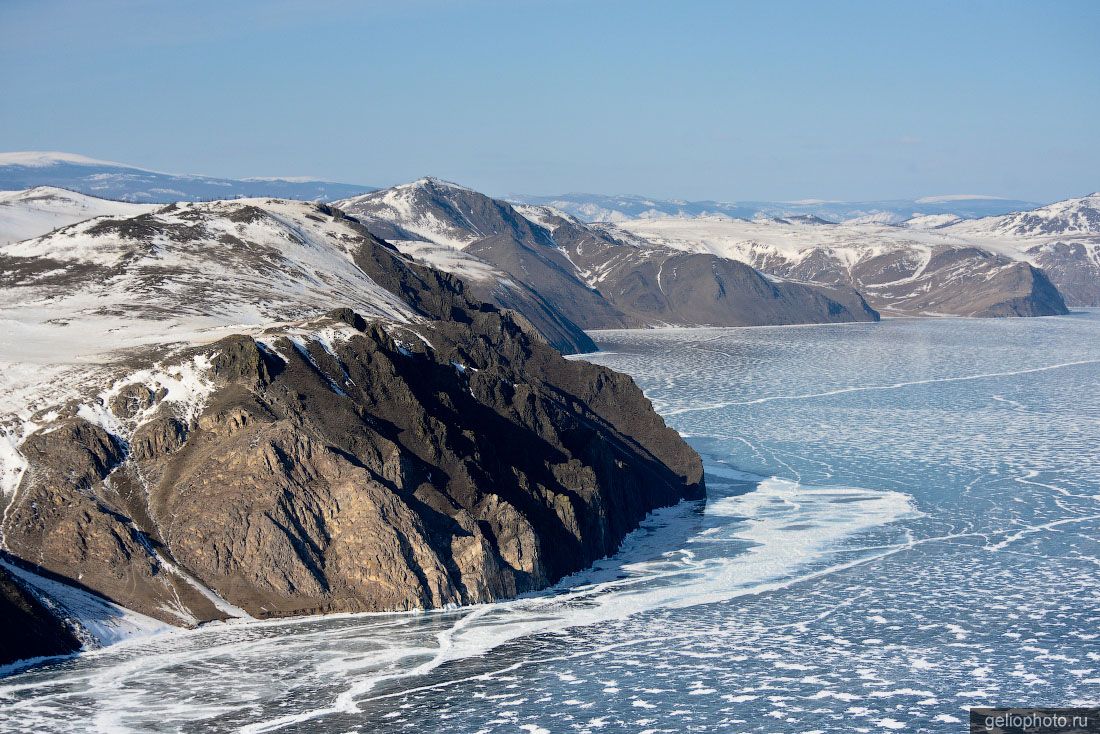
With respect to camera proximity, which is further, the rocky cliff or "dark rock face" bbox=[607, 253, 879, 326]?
"dark rock face" bbox=[607, 253, 879, 326]

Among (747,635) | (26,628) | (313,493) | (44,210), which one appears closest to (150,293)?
(313,493)


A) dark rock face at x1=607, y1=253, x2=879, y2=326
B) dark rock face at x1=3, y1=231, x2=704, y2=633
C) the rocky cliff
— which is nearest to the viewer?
dark rock face at x1=3, y1=231, x2=704, y2=633

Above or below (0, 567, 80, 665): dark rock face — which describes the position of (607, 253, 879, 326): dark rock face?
above

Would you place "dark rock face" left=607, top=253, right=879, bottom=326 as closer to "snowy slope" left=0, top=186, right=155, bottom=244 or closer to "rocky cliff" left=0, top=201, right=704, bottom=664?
"snowy slope" left=0, top=186, right=155, bottom=244

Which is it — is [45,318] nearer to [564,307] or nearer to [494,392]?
[494,392]

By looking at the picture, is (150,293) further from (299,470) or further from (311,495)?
(311,495)

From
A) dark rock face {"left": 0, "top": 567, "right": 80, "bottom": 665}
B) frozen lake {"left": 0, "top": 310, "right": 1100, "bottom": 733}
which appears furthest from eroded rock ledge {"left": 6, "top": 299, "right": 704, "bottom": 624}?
dark rock face {"left": 0, "top": 567, "right": 80, "bottom": 665}
